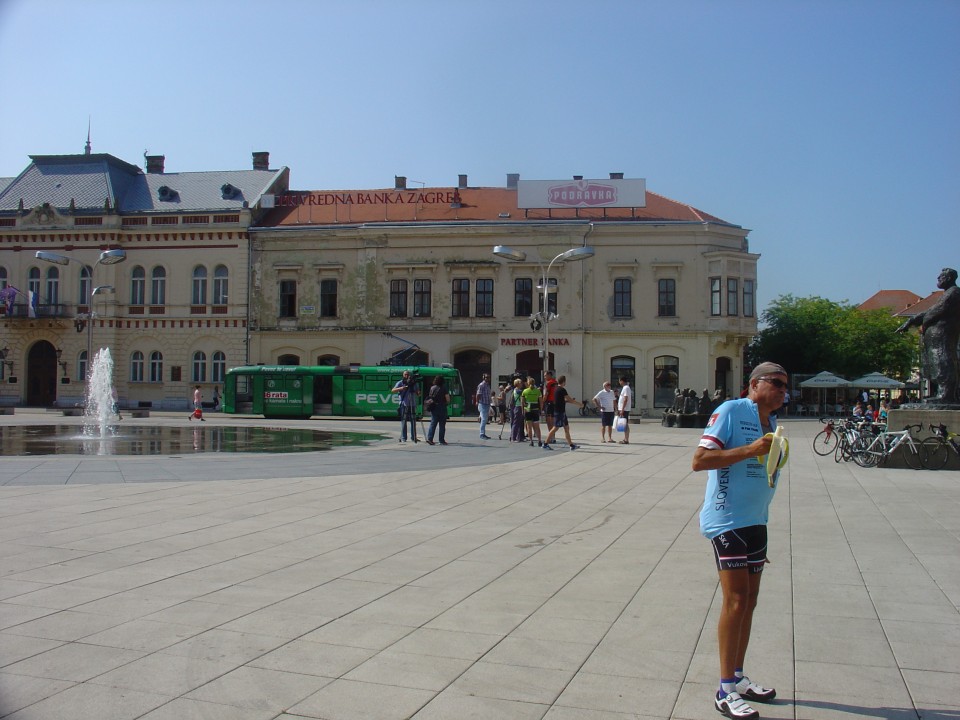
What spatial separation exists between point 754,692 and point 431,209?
48.9 metres

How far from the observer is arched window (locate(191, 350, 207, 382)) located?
50875 mm

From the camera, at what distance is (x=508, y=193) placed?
177 ft

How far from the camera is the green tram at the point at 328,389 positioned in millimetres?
40094

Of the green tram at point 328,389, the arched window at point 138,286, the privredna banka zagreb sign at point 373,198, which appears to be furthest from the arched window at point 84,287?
the green tram at point 328,389

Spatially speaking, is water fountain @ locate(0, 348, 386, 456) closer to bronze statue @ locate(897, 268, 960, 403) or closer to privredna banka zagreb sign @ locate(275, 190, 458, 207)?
bronze statue @ locate(897, 268, 960, 403)

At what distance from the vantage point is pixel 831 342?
2532 inches

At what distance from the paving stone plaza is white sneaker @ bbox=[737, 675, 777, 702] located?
6 centimetres

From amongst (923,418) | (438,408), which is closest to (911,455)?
(923,418)

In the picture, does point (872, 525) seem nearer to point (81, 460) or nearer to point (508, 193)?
point (81, 460)

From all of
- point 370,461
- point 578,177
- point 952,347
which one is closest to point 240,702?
point 370,461

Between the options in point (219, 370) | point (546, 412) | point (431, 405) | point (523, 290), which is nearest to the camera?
point (431, 405)

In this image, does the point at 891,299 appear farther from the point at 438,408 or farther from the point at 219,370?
the point at 438,408

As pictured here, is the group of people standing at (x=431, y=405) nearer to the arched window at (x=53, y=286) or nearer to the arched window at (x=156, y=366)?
the arched window at (x=156, y=366)

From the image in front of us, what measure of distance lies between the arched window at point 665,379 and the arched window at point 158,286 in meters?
29.0
